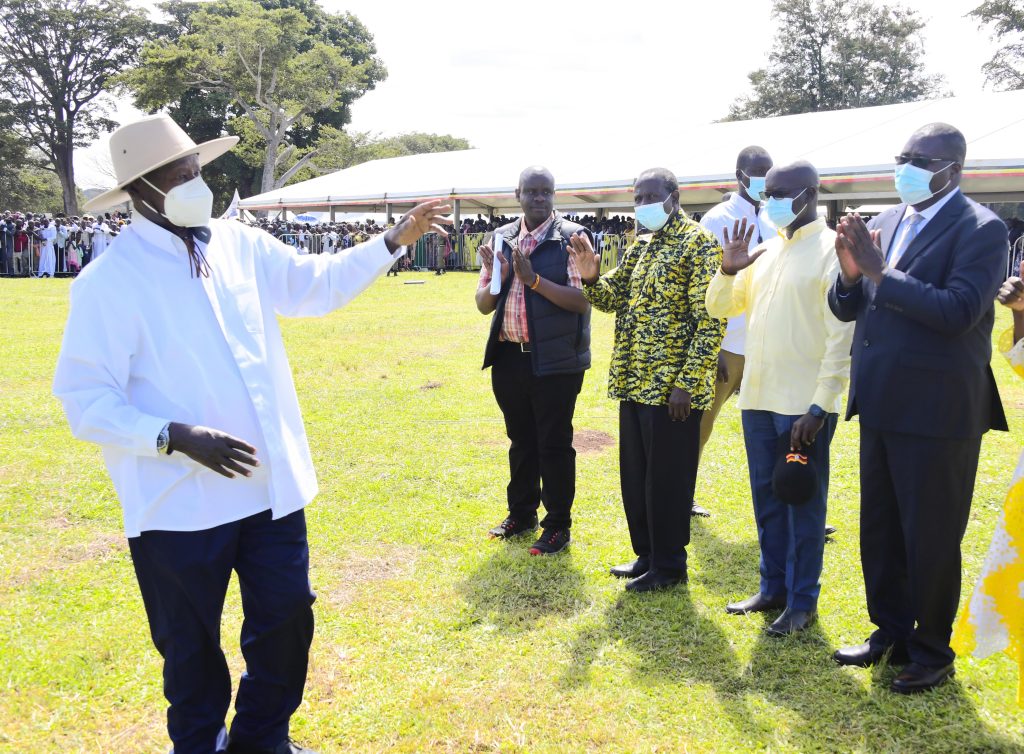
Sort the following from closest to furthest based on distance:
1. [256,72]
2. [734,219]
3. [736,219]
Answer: [736,219] → [734,219] → [256,72]

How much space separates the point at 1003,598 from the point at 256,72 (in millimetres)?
46439

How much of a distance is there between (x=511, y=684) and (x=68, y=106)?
188 feet

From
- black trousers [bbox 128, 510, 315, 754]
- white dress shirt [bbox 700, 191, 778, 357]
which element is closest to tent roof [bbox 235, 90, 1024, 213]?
white dress shirt [bbox 700, 191, 778, 357]

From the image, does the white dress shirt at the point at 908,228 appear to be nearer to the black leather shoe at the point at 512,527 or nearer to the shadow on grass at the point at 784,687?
the shadow on grass at the point at 784,687

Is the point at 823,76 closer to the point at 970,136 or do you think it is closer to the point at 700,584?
the point at 970,136

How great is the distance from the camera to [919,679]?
3.20m

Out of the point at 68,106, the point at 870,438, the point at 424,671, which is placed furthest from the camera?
the point at 68,106

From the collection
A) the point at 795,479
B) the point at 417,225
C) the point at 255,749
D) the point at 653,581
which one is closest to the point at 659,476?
the point at 653,581

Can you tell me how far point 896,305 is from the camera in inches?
116

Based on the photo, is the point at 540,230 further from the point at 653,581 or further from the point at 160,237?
the point at 160,237

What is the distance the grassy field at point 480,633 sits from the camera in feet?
9.96

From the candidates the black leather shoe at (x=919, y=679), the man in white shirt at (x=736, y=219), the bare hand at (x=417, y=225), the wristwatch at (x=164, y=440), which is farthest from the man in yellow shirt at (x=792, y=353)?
the wristwatch at (x=164, y=440)

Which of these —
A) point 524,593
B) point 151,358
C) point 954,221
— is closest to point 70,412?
point 151,358

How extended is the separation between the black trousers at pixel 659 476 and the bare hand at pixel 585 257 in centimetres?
68
